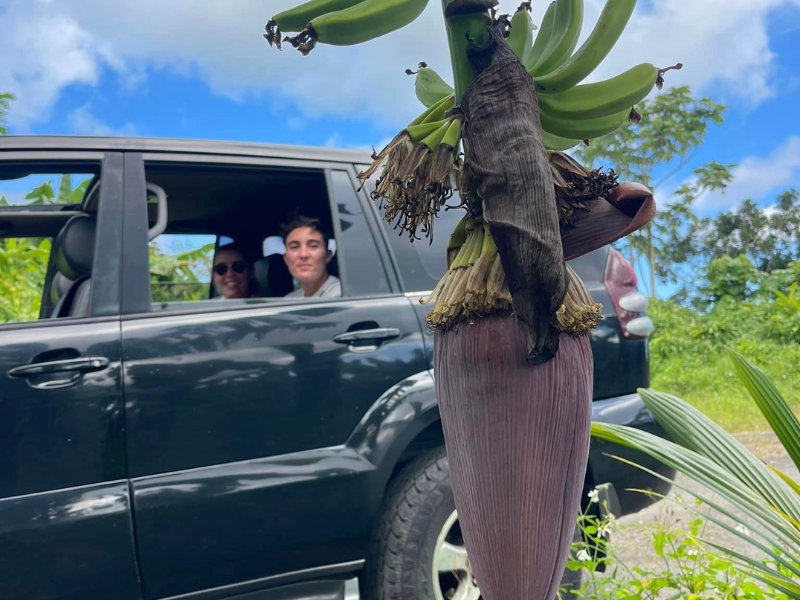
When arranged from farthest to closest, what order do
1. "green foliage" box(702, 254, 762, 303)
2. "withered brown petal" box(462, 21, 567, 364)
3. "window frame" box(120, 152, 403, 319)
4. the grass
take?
"green foliage" box(702, 254, 762, 303)
the grass
"window frame" box(120, 152, 403, 319)
"withered brown petal" box(462, 21, 567, 364)

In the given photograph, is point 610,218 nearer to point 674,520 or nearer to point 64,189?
point 674,520

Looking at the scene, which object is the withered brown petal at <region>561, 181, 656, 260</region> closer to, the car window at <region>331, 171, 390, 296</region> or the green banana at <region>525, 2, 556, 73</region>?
the green banana at <region>525, 2, 556, 73</region>

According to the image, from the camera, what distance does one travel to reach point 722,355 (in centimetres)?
705

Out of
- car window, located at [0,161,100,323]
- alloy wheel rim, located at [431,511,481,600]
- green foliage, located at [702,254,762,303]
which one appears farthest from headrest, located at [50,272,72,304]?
green foliage, located at [702,254,762,303]

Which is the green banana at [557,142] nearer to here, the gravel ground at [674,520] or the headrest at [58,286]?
the gravel ground at [674,520]

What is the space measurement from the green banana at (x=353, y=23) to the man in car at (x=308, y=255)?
1814 millimetres

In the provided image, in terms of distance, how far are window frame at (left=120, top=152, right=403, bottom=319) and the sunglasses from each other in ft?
2.65

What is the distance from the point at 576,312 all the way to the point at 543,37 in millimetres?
263

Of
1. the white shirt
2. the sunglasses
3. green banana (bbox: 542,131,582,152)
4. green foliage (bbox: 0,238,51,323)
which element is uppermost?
green foliage (bbox: 0,238,51,323)

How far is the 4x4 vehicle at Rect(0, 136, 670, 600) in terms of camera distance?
151cm

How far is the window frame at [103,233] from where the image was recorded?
1.66 metres

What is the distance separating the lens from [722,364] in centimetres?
643

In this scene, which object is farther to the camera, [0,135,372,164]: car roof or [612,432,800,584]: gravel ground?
[612,432,800,584]: gravel ground

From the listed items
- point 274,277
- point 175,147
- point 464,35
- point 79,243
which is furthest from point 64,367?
point 464,35
